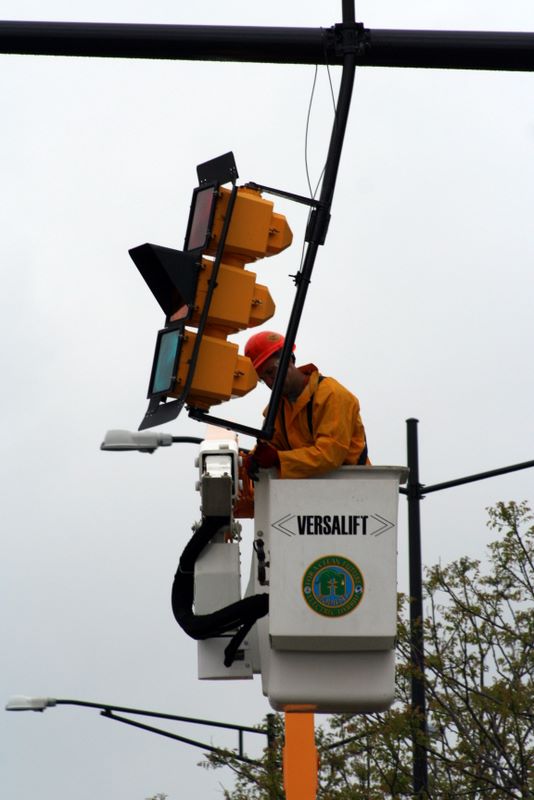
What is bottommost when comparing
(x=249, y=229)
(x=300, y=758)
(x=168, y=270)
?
(x=300, y=758)

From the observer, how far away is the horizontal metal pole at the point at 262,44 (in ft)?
22.4

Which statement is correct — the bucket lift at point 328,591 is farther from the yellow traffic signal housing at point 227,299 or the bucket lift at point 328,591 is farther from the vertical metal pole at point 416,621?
the vertical metal pole at point 416,621

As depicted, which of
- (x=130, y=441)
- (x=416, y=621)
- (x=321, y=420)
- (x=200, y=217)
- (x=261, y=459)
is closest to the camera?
(x=200, y=217)

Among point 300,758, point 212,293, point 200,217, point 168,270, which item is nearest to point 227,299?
point 212,293

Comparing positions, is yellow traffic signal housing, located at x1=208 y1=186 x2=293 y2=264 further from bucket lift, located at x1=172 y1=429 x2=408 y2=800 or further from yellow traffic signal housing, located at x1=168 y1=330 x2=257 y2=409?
bucket lift, located at x1=172 y1=429 x2=408 y2=800

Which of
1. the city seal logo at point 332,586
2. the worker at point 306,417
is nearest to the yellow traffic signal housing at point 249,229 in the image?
the worker at point 306,417

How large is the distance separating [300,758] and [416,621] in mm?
7702

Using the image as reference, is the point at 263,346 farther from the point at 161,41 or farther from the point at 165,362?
the point at 161,41

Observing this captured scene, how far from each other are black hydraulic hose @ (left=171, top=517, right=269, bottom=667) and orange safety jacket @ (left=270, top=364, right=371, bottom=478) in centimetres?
59

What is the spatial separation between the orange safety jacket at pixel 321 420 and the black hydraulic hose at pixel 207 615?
59 cm

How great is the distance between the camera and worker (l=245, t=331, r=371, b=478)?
7664 millimetres

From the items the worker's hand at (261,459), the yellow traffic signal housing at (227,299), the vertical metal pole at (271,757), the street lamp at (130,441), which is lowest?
the vertical metal pole at (271,757)

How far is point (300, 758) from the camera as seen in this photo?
298 inches

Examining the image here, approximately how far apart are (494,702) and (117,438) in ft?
14.9
